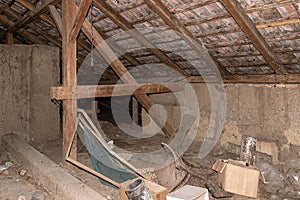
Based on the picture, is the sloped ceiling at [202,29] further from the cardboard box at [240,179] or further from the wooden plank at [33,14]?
the cardboard box at [240,179]

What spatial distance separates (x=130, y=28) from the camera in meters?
4.07

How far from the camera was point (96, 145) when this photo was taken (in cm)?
305

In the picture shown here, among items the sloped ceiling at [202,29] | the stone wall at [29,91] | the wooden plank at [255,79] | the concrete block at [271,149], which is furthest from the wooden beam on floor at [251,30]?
the stone wall at [29,91]

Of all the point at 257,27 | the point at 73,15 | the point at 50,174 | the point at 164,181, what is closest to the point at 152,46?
the point at 73,15

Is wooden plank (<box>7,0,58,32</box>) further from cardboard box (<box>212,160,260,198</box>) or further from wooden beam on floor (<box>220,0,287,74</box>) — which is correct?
cardboard box (<box>212,160,260,198</box>)

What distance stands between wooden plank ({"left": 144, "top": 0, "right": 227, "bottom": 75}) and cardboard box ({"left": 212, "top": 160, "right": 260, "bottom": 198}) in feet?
5.13

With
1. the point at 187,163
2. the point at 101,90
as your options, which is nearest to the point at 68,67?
the point at 101,90

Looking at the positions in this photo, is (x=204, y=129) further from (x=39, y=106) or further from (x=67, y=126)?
(x=39, y=106)

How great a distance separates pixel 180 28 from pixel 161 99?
2627mm

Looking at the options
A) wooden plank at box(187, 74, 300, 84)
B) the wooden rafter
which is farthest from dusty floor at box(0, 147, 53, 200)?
wooden plank at box(187, 74, 300, 84)

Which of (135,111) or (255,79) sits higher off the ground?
(255,79)

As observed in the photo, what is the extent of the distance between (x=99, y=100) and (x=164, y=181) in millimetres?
4940

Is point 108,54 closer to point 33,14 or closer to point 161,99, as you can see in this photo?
point 33,14

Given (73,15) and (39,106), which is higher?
(73,15)
